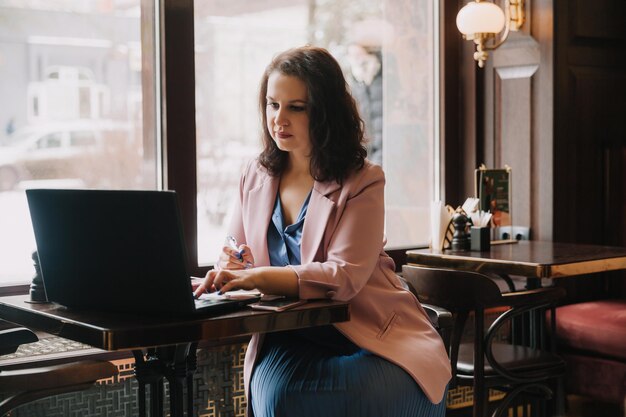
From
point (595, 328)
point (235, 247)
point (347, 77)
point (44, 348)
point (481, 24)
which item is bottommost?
point (595, 328)

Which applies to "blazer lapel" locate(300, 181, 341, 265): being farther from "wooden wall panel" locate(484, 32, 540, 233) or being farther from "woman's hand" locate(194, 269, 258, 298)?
"wooden wall panel" locate(484, 32, 540, 233)

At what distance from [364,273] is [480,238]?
1.66 m

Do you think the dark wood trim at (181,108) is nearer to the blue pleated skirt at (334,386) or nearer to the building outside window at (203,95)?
the building outside window at (203,95)

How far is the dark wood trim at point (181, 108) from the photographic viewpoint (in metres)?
3.51

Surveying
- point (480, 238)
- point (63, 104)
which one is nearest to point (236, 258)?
point (63, 104)

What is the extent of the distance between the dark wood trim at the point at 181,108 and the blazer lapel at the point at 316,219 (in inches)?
49.7

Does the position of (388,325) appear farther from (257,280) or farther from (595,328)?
(595,328)

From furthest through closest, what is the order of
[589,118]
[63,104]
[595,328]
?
[589,118] < [595,328] < [63,104]

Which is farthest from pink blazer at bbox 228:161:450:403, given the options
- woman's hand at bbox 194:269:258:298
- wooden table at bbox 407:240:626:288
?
wooden table at bbox 407:240:626:288

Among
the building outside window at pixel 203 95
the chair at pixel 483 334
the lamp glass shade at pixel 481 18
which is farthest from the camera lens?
the lamp glass shade at pixel 481 18

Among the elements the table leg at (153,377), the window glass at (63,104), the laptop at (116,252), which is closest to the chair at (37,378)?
the table leg at (153,377)

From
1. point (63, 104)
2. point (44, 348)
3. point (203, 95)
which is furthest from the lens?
point (203, 95)

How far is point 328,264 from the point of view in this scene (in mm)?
2223

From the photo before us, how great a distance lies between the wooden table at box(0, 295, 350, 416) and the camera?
1.80m
